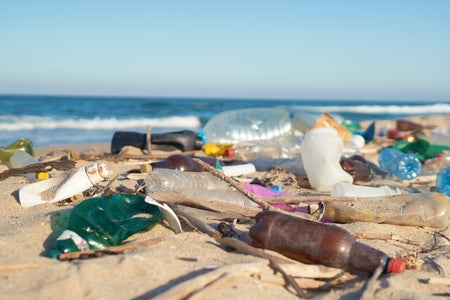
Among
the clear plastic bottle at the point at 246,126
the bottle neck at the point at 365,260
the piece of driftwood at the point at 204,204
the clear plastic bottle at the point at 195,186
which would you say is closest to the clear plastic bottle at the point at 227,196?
the clear plastic bottle at the point at 195,186

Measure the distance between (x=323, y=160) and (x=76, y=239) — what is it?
236 centimetres

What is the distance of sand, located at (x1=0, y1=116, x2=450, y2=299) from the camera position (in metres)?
1.63

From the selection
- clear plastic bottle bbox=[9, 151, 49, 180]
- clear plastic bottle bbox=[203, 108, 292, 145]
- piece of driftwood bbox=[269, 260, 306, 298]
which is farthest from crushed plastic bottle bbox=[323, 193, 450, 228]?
clear plastic bottle bbox=[203, 108, 292, 145]

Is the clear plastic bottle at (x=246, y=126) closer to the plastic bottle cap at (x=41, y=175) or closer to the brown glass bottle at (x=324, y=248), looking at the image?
the plastic bottle cap at (x=41, y=175)

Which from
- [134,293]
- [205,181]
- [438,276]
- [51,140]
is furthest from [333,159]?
[51,140]

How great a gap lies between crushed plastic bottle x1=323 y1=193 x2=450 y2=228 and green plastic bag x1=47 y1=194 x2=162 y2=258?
1.02m

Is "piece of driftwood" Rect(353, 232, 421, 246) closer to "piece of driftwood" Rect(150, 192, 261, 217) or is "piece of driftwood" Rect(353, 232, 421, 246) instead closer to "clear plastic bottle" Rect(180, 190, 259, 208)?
"piece of driftwood" Rect(150, 192, 261, 217)

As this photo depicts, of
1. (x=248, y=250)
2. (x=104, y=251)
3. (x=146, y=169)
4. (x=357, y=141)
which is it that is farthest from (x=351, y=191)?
(x=357, y=141)

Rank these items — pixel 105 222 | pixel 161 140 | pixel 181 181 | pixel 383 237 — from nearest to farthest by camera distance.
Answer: pixel 105 222
pixel 383 237
pixel 181 181
pixel 161 140

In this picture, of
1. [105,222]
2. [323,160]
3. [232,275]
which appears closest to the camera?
[232,275]

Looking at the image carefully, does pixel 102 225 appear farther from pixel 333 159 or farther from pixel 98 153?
pixel 98 153

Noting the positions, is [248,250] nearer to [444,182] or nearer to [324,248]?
[324,248]

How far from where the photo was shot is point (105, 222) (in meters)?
2.14

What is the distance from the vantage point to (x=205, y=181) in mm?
3051
